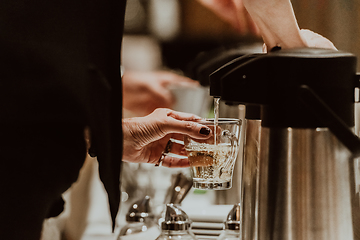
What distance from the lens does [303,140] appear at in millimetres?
611

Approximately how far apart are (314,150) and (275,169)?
2.2 inches

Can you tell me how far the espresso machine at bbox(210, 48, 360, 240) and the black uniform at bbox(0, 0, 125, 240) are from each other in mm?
179

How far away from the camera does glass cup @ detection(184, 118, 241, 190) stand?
779mm

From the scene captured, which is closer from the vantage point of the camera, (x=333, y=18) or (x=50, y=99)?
(x=50, y=99)

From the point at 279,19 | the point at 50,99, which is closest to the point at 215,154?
the point at 279,19

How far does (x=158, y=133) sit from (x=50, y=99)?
1.25ft

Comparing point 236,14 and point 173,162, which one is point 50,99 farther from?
point 236,14

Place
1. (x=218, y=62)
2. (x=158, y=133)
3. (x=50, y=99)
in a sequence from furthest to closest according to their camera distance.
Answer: (x=218, y=62), (x=158, y=133), (x=50, y=99)

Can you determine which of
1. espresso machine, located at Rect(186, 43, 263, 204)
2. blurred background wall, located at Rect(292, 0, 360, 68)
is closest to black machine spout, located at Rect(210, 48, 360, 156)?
espresso machine, located at Rect(186, 43, 263, 204)

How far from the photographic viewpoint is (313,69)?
1.95 feet

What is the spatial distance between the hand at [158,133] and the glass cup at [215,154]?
0.02 m

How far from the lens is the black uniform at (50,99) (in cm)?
51

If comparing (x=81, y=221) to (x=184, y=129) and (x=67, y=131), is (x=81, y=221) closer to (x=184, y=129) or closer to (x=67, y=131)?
(x=184, y=129)

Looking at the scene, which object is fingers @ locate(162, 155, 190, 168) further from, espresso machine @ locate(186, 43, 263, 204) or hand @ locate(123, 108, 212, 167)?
espresso machine @ locate(186, 43, 263, 204)
